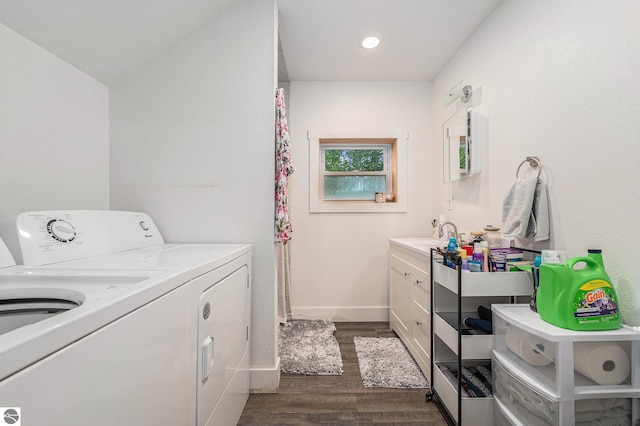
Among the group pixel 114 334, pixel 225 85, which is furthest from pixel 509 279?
pixel 225 85

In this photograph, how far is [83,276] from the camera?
0.79m

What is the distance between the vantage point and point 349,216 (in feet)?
9.62

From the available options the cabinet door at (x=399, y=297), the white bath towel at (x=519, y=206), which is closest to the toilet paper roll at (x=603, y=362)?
the white bath towel at (x=519, y=206)

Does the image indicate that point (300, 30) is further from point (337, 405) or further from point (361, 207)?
point (337, 405)

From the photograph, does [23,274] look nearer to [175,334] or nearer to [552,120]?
[175,334]

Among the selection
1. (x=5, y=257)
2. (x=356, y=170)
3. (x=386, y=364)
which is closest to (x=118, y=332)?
(x=5, y=257)

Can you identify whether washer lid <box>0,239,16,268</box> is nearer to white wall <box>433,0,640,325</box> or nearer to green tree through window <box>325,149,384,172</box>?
white wall <box>433,0,640,325</box>

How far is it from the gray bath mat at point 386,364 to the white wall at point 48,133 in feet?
6.56

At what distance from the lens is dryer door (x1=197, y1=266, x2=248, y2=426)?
1.01 metres

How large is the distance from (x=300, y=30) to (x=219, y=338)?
2122 mm

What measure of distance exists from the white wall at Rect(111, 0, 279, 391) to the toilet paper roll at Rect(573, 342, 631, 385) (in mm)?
1424

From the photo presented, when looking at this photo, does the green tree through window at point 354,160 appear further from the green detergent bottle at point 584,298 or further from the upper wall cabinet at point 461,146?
Answer: the green detergent bottle at point 584,298

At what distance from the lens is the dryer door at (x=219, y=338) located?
1015mm

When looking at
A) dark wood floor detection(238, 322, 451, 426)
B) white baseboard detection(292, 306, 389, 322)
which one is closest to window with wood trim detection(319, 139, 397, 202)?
white baseboard detection(292, 306, 389, 322)
